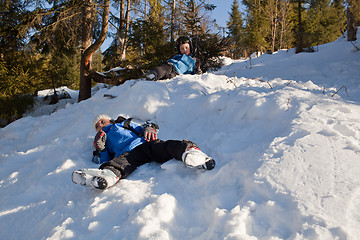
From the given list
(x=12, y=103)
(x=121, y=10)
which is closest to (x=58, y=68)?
(x=12, y=103)

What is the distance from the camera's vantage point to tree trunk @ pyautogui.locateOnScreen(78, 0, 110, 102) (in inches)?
280

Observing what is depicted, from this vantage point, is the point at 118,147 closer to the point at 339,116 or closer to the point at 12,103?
the point at 339,116

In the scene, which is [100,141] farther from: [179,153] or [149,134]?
[179,153]

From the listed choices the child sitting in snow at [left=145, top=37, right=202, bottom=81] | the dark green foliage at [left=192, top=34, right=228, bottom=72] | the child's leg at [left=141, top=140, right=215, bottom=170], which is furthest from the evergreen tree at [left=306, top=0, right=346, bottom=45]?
the child's leg at [left=141, top=140, right=215, bottom=170]

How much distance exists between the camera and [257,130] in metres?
2.73

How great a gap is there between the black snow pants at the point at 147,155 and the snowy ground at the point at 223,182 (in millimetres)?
96

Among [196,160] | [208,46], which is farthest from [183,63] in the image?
[196,160]

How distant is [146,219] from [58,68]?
9.18 m

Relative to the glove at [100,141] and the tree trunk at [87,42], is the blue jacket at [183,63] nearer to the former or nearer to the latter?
the tree trunk at [87,42]

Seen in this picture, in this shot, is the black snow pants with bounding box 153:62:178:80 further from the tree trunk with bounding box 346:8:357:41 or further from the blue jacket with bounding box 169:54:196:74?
the tree trunk with bounding box 346:8:357:41

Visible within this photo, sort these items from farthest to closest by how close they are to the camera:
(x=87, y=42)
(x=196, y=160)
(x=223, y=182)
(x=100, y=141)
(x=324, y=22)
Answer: (x=324, y=22)
(x=87, y=42)
(x=100, y=141)
(x=196, y=160)
(x=223, y=182)

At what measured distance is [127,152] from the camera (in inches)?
106

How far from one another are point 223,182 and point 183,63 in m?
4.25

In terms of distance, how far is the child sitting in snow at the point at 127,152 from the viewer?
2.12m
